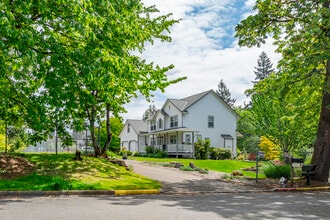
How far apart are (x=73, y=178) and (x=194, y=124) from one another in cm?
2901

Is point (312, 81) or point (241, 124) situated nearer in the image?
point (312, 81)

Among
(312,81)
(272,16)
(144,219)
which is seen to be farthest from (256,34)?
(144,219)

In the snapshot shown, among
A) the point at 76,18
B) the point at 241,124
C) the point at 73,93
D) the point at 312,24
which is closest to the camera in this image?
the point at 76,18

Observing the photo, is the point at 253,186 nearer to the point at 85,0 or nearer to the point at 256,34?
the point at 256,34

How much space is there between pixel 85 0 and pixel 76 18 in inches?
23.5

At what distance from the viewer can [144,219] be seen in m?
6.80

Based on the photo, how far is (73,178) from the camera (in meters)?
12.2

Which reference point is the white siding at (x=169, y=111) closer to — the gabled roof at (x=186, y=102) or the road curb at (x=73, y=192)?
the gabled roof at (x=186, y=102)

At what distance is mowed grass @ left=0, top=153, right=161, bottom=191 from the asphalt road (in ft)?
3.66

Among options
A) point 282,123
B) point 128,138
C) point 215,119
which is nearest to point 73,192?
point 282,123


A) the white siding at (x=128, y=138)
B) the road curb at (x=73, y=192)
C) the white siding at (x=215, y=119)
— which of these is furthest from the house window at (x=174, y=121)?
the road curb at (x=73, y=192)

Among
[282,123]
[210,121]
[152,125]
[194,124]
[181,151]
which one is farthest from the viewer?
[152,125]

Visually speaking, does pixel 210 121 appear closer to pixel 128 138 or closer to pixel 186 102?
pixel 186 102

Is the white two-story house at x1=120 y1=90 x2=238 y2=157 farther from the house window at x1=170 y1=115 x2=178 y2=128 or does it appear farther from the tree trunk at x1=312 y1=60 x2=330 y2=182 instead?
the tree trunk at x1=312 y1=60 x2=330 y2=182
